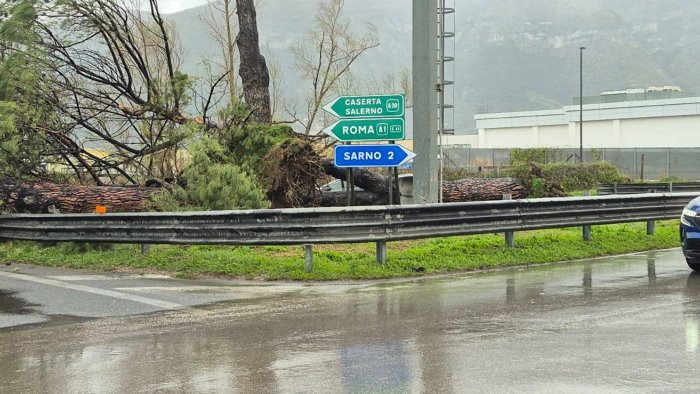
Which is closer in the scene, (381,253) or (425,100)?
(381,253)

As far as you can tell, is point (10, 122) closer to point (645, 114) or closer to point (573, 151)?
point (573, 151)

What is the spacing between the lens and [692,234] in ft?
36.5

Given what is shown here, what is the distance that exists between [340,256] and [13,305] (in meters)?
5.05

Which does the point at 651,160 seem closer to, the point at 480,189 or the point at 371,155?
the point at 480,189

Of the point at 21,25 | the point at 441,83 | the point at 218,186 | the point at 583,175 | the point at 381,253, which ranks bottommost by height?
the point at 381,253

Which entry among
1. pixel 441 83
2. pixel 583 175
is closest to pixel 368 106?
pixel 441 83

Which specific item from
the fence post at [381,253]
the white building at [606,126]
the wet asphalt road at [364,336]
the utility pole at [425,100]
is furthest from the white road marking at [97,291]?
the white building at [606,126]

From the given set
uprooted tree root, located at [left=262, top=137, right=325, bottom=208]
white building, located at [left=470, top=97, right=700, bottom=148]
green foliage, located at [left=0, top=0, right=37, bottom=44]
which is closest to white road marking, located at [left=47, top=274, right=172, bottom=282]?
uprooted tree root, located at [left=262, top=137, right=325, bottom=208]

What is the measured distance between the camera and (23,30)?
55.2ft

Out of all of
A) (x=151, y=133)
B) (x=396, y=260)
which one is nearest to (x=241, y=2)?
(x=151, y=133)

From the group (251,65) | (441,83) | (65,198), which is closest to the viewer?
(441,83)

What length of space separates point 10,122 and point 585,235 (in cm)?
1183

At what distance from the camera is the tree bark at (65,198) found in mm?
15648

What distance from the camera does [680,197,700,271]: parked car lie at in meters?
11.1
